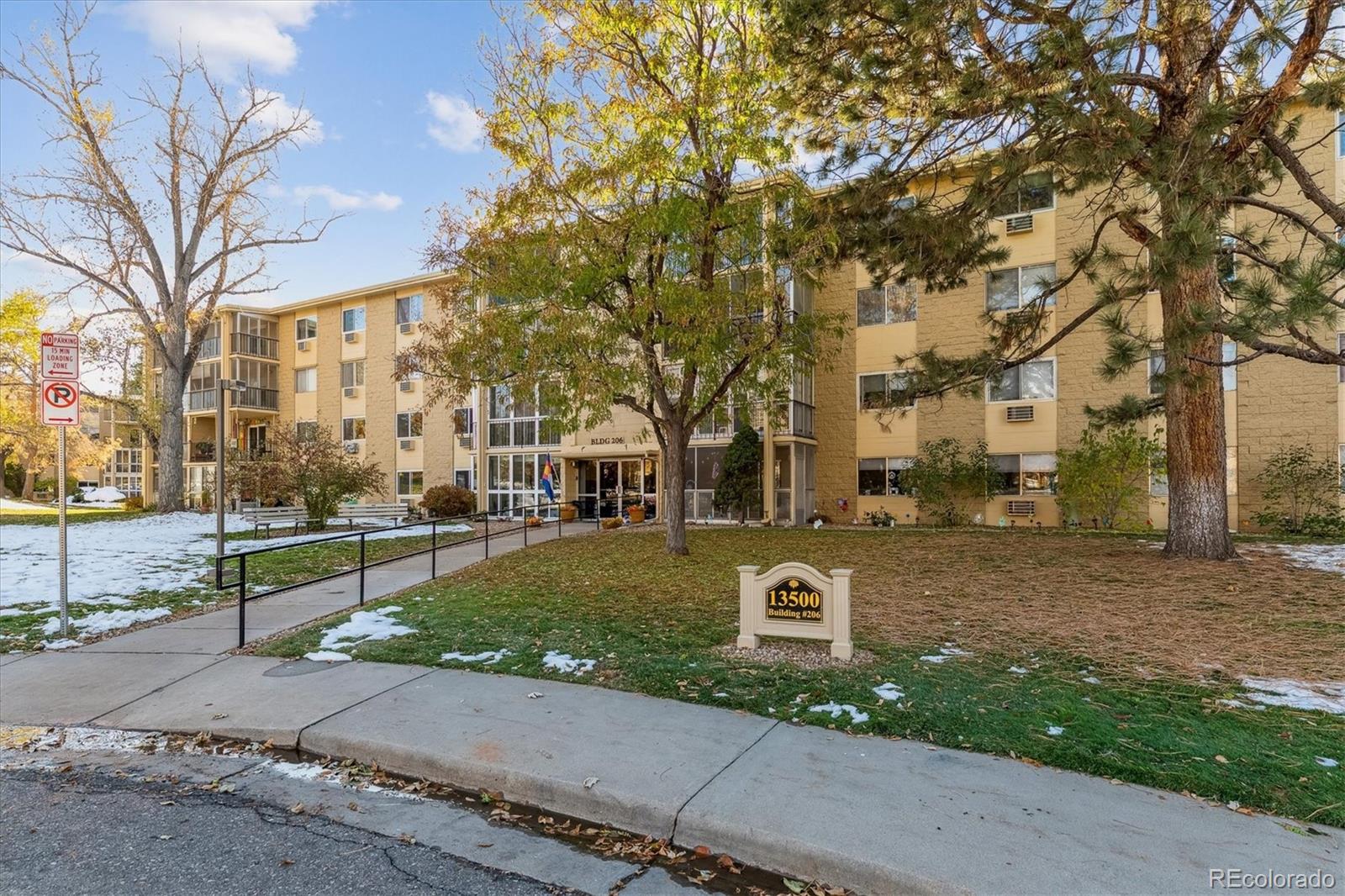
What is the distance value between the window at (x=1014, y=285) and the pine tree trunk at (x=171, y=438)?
2492cm

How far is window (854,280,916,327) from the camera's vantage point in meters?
20.2

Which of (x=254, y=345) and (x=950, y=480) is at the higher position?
(x=254, y=345)

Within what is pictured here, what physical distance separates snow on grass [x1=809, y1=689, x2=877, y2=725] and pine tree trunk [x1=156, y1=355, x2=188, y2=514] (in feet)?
79.9

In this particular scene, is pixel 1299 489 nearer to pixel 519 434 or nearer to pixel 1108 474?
pixel 1108 474

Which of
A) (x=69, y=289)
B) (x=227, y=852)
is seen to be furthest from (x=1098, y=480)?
(x=69, y=289)

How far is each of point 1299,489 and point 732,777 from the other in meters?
17.8

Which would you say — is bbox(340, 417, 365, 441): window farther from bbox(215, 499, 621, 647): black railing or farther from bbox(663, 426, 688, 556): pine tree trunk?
bbox(663, 426, 688, 556): pine tree trunk

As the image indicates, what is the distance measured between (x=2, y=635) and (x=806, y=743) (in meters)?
8.68

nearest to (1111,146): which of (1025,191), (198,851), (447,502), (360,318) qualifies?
(1025,191)

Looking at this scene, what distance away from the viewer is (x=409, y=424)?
94.4ft

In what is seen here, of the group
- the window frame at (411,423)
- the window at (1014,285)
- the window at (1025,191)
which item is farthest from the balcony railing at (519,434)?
the window at (1025,191)

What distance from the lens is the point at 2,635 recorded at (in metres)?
7.63

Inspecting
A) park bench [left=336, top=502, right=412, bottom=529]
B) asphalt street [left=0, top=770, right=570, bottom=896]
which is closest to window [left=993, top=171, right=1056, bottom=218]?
asphalt street [left=0, top=770, right=570, bottom=896]

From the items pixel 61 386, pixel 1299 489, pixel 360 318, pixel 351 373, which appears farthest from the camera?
pixel 351 373
